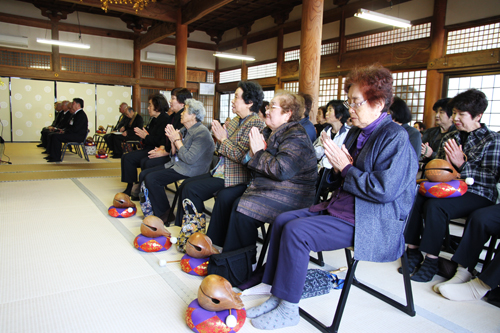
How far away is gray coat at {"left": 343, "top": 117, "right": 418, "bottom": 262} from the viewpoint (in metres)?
1.51

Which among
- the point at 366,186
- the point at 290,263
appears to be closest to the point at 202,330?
the point at 290,263

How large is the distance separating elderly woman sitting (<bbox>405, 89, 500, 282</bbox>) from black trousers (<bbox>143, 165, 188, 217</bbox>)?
79.9 inches

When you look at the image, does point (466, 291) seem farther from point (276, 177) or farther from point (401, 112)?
point (401, 112)

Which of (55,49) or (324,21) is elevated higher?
(324,21)

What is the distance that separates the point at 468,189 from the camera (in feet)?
7.46

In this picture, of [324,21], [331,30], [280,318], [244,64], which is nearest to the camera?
[280,318]

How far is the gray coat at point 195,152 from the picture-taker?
125 inches

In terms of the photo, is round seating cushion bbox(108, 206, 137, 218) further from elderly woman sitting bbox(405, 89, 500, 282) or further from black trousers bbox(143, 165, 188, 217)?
elderly woman sitting bbox(405, 89, 500, 282)

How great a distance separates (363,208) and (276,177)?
1.79ft

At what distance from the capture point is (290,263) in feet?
5.15

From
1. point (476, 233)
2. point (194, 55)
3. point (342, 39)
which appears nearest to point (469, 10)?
point (342, 39)

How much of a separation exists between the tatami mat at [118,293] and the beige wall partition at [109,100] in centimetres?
873

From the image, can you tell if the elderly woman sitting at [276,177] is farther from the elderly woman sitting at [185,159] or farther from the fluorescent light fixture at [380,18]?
the fluorescent light fixture at [380,18]

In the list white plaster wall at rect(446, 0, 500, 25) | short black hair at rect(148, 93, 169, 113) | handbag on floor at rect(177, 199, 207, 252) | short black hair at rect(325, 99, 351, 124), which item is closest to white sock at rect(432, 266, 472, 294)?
handbag on floor at rect(177, 199, 207, 252)
